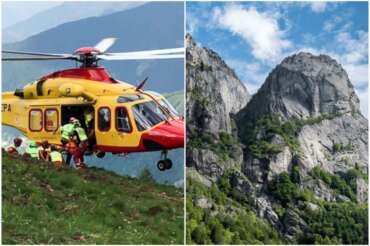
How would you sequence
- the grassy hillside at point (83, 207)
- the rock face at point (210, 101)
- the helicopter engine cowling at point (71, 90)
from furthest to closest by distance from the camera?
the helicopter engine cowling at point (71, 90) < the rock face at point (210, 101) < the grassy hillside at point (83, 207)

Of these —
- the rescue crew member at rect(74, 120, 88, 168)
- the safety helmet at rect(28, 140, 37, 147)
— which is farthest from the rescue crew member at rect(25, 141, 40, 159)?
the rescue crew member at rect(74, 120, 88, 168)

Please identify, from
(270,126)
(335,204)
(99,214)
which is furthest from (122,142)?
(335,204)

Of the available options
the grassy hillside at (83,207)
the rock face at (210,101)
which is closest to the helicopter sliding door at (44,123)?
the grassy hillside at (83,207)

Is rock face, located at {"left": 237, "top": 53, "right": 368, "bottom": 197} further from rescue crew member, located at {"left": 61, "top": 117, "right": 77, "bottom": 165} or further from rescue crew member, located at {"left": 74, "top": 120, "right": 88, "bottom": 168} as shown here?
rescue crew member, located at {"left": 61, "top": 117, "right": 77, "bottom": 165}

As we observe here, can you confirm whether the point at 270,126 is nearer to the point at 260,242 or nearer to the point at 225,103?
the point at 225,103

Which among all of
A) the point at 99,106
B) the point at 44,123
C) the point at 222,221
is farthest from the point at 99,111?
the point at 222,221

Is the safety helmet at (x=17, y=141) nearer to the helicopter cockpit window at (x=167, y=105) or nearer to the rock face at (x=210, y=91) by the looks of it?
the helicopter cockpit window at (x=167, y=105)

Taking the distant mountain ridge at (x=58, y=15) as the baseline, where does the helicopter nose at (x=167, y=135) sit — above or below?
below
